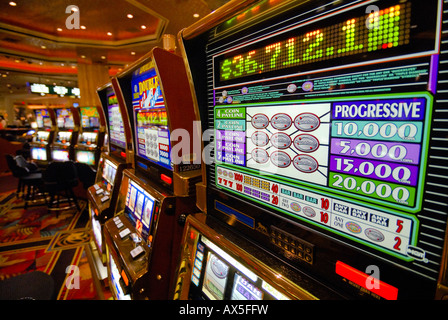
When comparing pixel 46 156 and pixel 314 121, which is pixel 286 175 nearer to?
pixel 314 121

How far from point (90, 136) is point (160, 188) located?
4867 mm

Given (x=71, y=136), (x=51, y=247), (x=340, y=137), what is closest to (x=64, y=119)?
(x=71, y=136)

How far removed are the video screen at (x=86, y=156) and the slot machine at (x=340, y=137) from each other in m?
5.20

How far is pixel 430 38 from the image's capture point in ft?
1.69

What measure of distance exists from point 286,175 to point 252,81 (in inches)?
15.2

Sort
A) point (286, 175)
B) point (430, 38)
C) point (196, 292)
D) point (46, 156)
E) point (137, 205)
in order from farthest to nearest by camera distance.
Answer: point (46, 156) → point (137, 205) → point (196, 292) → point (286, 175) → point (430, 38)

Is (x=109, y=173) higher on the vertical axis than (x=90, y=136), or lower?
lower

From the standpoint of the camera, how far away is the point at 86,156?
5527mm

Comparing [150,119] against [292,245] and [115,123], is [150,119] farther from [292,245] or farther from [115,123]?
[292,245]

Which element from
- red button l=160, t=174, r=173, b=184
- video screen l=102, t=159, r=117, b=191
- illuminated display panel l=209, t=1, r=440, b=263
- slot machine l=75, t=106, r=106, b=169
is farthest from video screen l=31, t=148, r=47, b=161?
illuminated display panel l=209, t=1, r=440, b=263

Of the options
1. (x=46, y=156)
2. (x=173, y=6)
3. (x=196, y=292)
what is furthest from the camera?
(x=46, y=156)

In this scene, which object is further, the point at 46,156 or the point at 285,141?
the point at 46,156

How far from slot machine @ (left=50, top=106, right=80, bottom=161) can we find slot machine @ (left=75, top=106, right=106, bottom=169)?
0.72 feet
